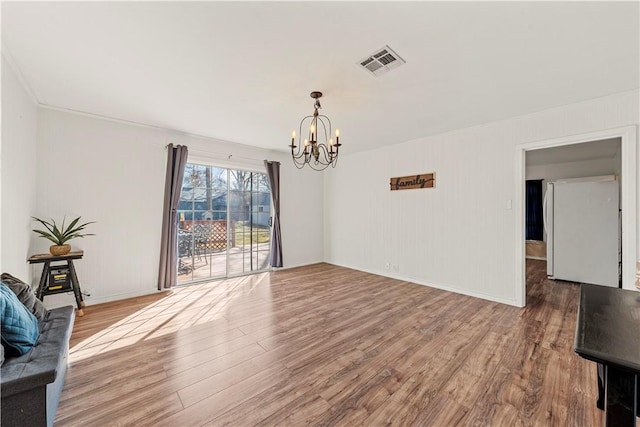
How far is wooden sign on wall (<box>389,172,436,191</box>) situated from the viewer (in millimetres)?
4320

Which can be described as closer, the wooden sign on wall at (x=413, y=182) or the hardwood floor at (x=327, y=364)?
the hardwood floor at (x=327, y=364)

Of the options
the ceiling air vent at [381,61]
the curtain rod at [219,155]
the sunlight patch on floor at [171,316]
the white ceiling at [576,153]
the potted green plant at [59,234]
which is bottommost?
the sunlight patch on floor at [171,316]

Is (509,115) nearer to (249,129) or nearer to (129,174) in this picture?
(249,129)

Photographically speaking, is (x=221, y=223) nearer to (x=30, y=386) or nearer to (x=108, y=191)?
(x=108, y=191)

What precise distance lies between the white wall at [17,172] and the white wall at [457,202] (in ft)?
16.1

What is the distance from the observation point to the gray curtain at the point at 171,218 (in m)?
3.92

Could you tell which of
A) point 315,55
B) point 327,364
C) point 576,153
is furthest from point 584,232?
point 315,55

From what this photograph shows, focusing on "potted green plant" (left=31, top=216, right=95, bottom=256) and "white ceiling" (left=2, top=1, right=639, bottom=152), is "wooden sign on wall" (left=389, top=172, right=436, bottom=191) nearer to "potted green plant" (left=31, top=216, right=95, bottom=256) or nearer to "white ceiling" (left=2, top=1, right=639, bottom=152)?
"white ceiling" (left=2, top=1, right=639, bottom=152)

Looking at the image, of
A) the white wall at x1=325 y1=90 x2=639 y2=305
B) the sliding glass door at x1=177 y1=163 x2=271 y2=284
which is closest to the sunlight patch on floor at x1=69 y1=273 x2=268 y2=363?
the sliding glass door at x1=177 y1=163 x2=271 y2=284

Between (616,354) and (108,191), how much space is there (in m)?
4.95

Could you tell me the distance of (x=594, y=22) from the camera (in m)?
1.72

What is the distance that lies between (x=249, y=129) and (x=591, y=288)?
13.6 feet

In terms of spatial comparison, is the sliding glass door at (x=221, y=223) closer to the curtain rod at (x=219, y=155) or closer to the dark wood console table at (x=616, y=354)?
the curtain rod at (x=219, y=155)

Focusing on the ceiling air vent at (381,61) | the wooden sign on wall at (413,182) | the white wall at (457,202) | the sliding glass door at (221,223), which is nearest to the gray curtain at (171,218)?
the sliding glass door at (221,223)
